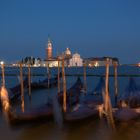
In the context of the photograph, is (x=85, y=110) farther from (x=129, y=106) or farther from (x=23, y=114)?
(x=23, y=114)

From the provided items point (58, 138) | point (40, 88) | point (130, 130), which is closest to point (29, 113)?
point (58, 138)

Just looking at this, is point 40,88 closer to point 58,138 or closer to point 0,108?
point 0,108

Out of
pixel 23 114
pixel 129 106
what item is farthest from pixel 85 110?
pixel 23 114

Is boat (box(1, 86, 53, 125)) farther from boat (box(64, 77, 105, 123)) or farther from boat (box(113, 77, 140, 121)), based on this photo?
boat (box(113, 77, 140, 121))

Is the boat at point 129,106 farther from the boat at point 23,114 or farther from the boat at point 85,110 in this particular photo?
the boat at point 23,114

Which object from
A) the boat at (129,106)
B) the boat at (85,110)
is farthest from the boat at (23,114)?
the boat at (129,106)

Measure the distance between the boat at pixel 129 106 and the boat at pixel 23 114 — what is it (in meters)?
1.96

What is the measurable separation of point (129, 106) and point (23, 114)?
3.40 metres

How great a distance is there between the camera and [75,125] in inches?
384

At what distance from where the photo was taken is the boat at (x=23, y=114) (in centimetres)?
923

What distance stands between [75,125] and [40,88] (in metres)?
14.6

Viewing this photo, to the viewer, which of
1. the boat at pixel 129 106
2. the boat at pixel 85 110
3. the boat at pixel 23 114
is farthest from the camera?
the boat at pixel 85 110

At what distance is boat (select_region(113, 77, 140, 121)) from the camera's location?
935 cm

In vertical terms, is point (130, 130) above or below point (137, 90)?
below
